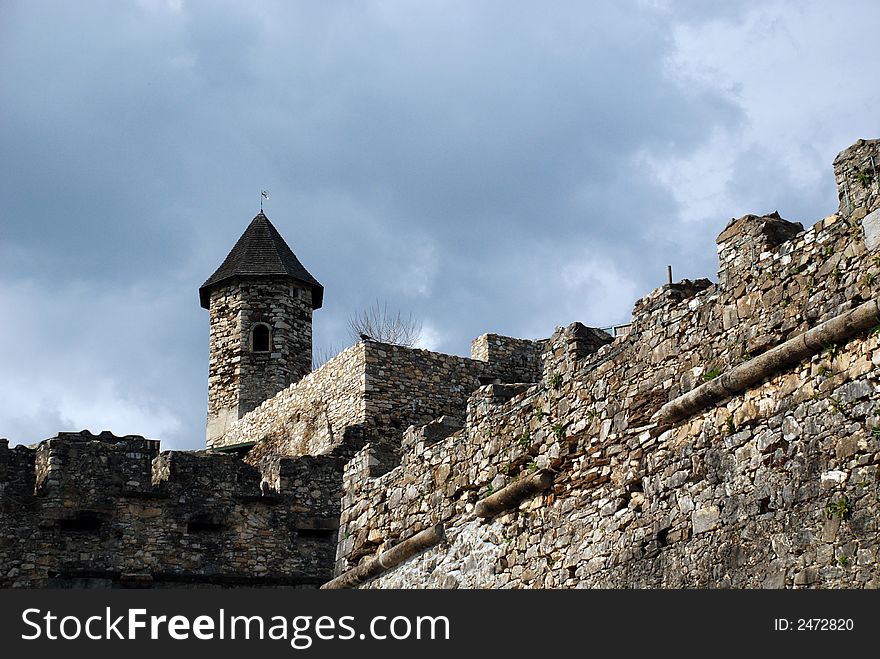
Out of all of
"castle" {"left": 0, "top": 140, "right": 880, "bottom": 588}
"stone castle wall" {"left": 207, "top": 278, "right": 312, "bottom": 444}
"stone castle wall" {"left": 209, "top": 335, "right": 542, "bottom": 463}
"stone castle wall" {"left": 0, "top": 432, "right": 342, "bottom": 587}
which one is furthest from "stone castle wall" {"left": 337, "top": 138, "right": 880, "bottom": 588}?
"stone castle wall" {"left": 207, "top": 278, "right": 312, "bottom": 444}

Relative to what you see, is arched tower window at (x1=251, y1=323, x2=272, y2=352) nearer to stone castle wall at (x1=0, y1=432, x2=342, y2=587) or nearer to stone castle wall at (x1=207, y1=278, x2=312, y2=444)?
stone castle wall at (x1=207, y1=278, x2=312, y2=444)

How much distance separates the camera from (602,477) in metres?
11.7

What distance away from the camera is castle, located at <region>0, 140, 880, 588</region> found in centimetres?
971

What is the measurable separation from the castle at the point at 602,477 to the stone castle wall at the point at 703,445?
0.05ft

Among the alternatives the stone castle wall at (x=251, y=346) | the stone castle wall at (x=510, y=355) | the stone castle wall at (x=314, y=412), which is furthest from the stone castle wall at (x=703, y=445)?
the stone castle wall at (x=251, y=346)

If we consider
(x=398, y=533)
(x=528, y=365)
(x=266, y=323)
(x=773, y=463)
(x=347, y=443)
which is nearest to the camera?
(x=773, y=463)

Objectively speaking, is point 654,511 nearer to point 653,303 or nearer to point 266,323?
point 653,303

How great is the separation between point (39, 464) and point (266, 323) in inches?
293

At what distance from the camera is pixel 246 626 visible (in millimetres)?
9078

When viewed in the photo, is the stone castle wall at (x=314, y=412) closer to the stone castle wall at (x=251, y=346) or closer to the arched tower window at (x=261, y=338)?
the stone castle wall at (x=251, y=346)

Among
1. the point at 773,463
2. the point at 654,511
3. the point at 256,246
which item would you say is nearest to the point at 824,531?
the point at 773,463

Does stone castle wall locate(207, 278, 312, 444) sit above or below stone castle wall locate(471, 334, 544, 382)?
above

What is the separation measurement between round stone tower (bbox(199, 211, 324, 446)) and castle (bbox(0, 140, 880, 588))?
5592 millimetres

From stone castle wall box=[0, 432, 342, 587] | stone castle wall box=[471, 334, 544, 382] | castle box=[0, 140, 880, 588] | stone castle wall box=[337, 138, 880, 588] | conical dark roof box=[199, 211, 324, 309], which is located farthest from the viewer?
conical dark roof box=[199, 211, 324, 309]
